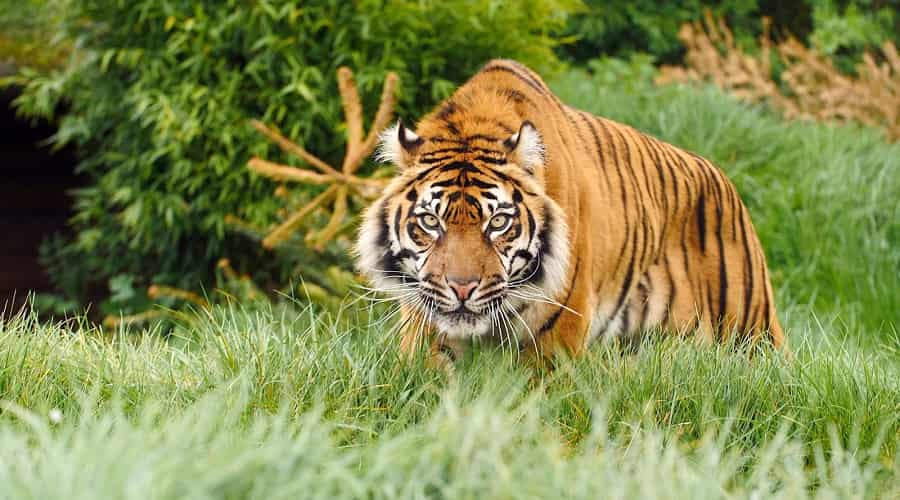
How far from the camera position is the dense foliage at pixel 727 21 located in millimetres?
10070

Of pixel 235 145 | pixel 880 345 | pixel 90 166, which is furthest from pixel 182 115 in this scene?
pixel 880 345

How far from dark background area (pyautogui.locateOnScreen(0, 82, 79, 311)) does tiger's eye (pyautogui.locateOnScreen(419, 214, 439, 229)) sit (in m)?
6.13

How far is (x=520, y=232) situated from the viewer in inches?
120

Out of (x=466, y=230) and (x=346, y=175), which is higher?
(x=466, y=230)

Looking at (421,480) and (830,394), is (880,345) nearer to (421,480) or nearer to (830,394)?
(830,394)

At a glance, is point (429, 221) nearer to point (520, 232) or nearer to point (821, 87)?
point (520, 232)

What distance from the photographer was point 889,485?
8.53ft

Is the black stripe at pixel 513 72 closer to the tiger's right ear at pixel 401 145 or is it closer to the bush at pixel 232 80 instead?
the tiger's right ear at pixel 401 145

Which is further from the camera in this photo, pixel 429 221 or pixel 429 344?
pixel 429 344

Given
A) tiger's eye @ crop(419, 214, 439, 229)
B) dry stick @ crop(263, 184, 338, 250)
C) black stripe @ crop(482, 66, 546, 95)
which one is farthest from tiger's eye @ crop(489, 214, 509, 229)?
dry stick @ crop(263, 184, 338, 250)

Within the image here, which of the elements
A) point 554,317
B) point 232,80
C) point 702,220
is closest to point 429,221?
point 554,317

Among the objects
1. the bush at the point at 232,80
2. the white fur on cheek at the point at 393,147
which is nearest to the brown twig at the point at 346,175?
the bush at the point at 232,80

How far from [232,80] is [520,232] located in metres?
3.32

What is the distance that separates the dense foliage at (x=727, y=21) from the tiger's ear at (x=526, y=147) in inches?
279
